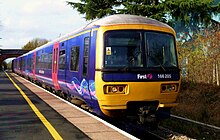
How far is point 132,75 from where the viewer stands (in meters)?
7.64

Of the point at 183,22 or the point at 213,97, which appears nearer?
the point at 213,97

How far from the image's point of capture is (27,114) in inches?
367

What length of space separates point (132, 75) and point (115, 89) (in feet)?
1.82

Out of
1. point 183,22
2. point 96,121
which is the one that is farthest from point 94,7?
point 96,121

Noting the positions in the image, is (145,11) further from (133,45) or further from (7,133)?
(7,133)

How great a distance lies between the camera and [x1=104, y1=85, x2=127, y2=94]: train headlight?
7.52m

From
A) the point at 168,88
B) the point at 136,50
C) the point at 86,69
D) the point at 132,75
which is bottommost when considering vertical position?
the point at 168,88

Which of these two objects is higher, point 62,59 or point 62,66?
point 62,59

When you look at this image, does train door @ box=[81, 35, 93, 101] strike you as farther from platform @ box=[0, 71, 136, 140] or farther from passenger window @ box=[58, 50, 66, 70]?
passenger window @ box=[58, 50, 66, 70]

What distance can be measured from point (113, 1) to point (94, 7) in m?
1.30

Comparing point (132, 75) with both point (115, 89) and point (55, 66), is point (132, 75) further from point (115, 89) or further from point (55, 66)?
point (55, 66)

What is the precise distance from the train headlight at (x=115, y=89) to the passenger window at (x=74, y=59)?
7.54 feet

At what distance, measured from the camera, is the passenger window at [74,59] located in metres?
9.71

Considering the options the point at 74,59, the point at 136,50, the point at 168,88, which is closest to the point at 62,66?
the point at 74,59
